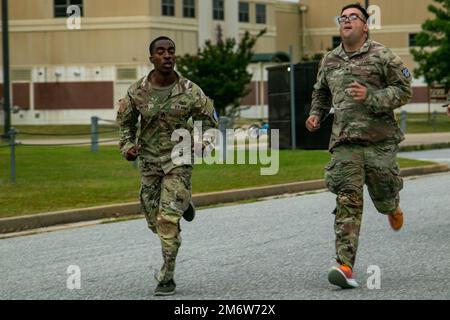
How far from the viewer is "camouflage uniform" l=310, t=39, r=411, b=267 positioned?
28.7 feet

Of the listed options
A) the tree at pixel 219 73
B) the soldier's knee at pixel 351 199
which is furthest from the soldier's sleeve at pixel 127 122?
the tree at pixel 219 73

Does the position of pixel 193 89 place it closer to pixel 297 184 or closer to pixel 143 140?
pixel 143 140

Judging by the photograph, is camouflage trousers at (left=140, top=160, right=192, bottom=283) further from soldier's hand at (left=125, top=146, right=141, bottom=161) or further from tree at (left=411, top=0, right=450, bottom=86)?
tree at (left=411, top=0, right=450, bottom=86)

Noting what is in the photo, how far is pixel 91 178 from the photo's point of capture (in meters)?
20.6

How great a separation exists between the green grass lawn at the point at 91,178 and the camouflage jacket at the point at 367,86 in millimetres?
6748

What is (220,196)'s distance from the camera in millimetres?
17438

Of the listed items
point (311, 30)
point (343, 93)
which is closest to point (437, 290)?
point (343, 93)

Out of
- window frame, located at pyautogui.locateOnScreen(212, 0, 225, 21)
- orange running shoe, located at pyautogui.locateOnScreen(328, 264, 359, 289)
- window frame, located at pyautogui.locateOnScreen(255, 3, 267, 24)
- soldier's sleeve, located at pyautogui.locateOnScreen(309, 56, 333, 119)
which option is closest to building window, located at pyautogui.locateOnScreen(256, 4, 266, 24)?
window frame, located at pyautogui.locateOnScreen(255, 3, 267, 24)

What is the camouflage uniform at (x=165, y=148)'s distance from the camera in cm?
871

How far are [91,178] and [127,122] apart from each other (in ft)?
38.5

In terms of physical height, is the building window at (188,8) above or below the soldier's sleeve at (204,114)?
above

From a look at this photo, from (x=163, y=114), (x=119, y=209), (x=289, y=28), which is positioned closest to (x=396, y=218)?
(x=163, y=114)

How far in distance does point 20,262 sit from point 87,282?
1752mm

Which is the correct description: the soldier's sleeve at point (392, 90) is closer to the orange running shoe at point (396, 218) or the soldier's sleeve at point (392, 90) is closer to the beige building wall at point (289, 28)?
the orange running shoe at point (396, 218)
